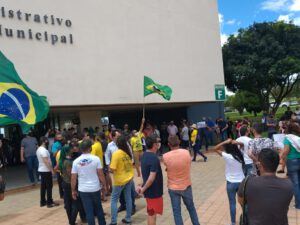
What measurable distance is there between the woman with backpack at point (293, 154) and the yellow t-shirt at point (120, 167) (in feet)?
9.71

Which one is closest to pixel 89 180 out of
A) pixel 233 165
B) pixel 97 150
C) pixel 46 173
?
pixel 233 165

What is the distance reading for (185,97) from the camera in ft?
61.9

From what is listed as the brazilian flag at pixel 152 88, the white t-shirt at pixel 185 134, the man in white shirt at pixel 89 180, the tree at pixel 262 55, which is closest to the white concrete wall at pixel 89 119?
the white t-shirt at pixel 185 134

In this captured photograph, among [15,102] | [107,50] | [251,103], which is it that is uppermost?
[107,50]

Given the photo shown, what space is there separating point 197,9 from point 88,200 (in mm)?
16237

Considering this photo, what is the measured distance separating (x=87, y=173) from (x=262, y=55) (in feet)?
83.6

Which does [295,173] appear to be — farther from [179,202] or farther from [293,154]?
[179,202]

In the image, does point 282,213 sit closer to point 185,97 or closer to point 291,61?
point 185,97

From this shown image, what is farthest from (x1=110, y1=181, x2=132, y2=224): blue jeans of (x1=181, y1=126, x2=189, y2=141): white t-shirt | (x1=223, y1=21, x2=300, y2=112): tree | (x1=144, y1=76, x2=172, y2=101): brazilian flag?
(x1=223, y1=21, x2=300, y2=112): tree

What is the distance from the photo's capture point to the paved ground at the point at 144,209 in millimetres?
7066

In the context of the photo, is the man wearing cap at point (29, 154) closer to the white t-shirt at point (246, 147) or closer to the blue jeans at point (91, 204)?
the blue jeans at point (91, 204)

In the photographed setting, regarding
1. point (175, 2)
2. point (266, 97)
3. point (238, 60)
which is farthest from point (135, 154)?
point (266, 97)

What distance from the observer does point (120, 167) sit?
6738 millimetres

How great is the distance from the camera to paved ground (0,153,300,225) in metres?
7.07
